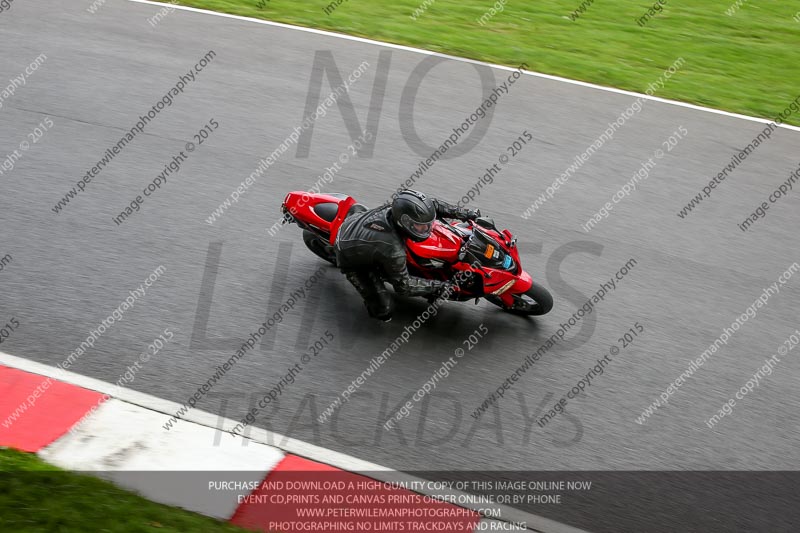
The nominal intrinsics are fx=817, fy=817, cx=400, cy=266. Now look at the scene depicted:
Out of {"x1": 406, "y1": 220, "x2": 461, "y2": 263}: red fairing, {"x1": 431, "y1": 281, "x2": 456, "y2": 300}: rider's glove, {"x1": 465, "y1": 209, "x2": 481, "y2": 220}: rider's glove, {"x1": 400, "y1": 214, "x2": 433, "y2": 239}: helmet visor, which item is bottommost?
{"x1": 431, "y1": 281, "x2": 456, "y2": 300}: rider's glove

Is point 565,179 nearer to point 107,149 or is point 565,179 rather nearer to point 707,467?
point 707,467

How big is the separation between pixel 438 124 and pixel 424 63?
6.35 feet

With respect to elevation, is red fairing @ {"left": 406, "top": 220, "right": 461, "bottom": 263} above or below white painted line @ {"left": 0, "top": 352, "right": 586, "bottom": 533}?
above

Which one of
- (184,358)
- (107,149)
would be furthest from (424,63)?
(184,358)

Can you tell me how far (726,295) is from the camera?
8031 millimetres

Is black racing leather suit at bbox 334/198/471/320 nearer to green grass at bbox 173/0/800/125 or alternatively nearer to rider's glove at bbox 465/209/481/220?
rider's glove at bbox 465/209/481/220

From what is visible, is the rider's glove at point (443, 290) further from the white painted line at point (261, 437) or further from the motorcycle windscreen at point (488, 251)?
the white painted line at point (261, 437)

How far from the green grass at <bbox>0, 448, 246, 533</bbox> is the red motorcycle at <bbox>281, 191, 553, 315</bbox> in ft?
9.34

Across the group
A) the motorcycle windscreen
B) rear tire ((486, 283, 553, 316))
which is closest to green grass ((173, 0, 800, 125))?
rear tire ((486, 283, 553, 316))

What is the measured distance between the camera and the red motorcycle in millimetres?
6840

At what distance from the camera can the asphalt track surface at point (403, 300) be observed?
6.25 meters

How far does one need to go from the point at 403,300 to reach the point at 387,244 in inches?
38.1

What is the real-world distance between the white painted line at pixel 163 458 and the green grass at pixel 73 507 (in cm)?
15

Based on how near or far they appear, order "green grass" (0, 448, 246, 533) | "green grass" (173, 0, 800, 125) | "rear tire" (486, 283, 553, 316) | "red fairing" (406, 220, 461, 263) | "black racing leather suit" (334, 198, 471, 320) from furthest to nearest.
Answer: "green grass" (173, 0, 800, 125), "rear tire" (486, 283, 553, 316), "red fairing" (406, 220, 461, 263), "black racing leather suit" (334, 198, 471, 320), "green grass" (0, 448, 246, 533)
